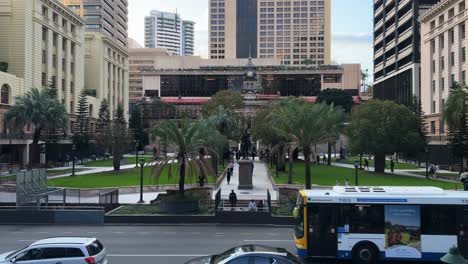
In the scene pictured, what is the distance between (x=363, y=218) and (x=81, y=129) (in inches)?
2696

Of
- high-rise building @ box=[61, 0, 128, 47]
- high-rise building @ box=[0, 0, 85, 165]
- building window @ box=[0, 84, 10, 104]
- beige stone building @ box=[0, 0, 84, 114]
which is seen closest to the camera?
building window @ box=[0, 84, 10, 104]

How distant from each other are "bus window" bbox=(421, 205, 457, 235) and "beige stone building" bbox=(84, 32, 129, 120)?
8240cm

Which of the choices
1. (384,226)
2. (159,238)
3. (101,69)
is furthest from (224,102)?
(384,226)

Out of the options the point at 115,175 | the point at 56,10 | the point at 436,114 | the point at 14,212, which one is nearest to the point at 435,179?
the point at 436,114

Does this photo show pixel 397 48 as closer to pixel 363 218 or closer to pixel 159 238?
pixel 159 238

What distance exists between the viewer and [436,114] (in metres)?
73.3

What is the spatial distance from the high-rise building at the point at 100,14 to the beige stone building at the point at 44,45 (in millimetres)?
47610

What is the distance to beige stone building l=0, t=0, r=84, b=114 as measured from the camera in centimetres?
6806

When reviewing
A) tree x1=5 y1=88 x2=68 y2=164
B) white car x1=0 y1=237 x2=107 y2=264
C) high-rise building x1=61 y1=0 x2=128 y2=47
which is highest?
high-rise building x1=61 y1=0 x2=128 y2=47

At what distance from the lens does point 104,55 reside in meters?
103

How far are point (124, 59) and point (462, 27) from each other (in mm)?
80771

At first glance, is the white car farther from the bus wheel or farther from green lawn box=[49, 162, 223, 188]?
green lawn box=[49, 162, 223, 188]

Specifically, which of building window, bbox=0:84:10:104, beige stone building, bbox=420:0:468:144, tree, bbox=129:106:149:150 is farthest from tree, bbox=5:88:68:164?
beige stone building, bbox=420:0:468:144

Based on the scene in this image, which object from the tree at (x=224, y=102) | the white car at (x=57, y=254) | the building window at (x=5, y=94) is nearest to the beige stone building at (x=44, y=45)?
the building window at (x=5, y=94)
